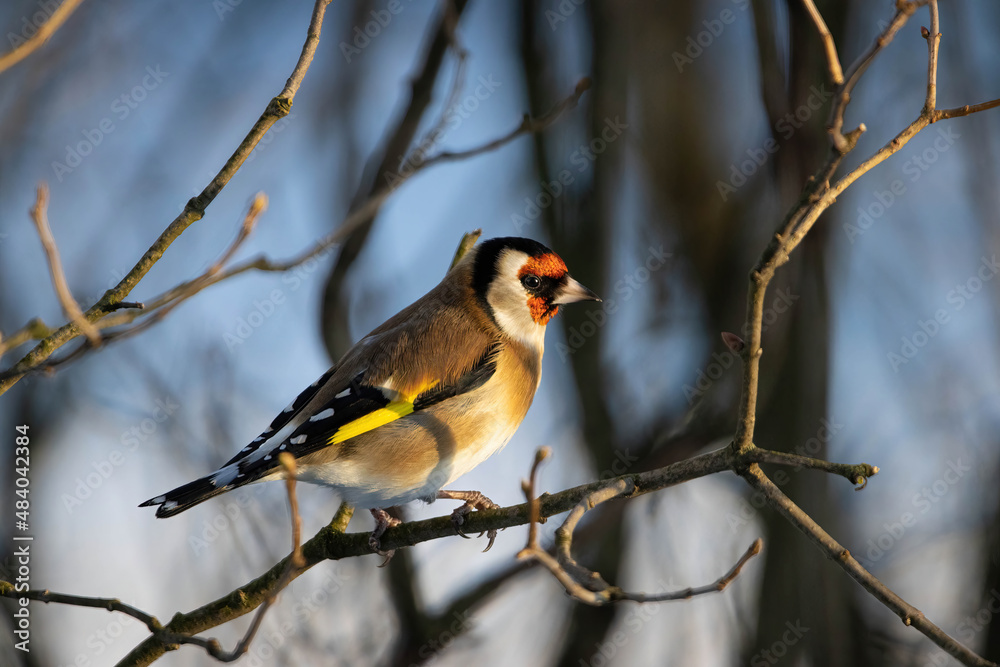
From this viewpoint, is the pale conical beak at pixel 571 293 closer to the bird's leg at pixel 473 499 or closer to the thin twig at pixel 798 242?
the bird's leg at pixel 473 499

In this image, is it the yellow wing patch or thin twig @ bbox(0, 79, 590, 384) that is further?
the yellow wing patch

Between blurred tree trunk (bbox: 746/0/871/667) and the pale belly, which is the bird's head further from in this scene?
blurred tree trunk (bbox: 746/0/871/667)

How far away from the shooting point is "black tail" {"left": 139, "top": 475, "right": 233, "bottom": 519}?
3.68 m

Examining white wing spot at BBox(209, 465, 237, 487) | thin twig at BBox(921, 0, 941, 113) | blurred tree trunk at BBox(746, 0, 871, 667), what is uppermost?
thin twig at BBox(921, 0, 941, 113)

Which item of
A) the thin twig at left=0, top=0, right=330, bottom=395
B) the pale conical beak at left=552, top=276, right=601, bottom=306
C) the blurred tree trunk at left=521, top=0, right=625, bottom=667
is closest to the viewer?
the thin twig at left=0, top=0, right=330, bottom=395

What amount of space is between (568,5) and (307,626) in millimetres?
6115

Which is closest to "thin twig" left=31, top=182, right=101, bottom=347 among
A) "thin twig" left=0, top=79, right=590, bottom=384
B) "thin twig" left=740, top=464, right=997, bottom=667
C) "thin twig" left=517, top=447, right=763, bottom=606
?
"thin twig" left=0, top=79, right=590, bottom=384

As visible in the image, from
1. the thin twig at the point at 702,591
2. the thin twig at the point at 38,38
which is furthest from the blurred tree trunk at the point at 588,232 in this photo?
the thin twig at the point at 38,38

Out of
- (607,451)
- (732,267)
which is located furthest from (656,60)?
(607,451)

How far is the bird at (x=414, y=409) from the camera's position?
417 cm

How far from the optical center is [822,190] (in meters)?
2.25

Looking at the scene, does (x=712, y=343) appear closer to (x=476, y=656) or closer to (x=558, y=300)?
(x=558, y=300)

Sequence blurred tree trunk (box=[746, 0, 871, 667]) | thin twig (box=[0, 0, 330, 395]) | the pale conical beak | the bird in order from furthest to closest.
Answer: blurred tree trunk (box=[746, 0, 871, 667]), the pale conical beak, the bird, thin twig (box=[0, 0, 330, 395])

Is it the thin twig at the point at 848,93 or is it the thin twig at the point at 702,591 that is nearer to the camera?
the thin twig at the point at 848,93
